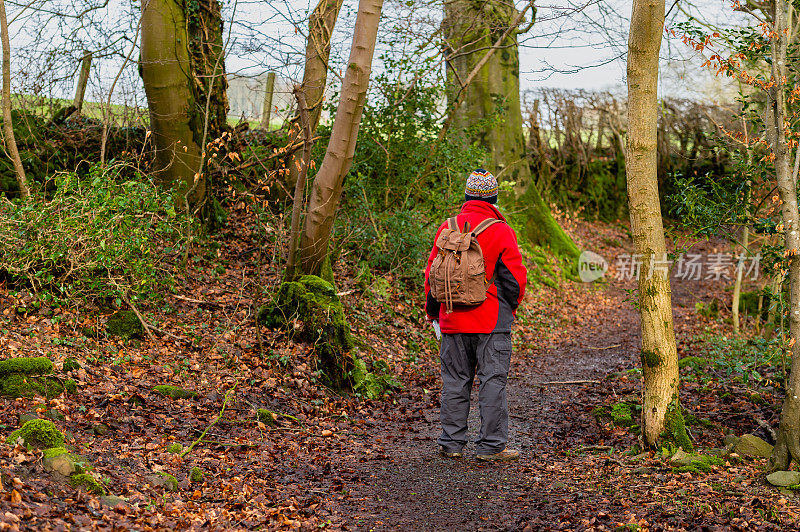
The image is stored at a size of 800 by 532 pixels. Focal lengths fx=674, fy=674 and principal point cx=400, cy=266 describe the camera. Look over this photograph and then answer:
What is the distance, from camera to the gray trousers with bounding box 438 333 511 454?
530 cm

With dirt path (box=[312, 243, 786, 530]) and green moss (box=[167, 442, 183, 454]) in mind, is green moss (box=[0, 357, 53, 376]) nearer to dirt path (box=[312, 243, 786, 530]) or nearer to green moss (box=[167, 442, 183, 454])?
green moss (box=[167, 442, 183, 454])

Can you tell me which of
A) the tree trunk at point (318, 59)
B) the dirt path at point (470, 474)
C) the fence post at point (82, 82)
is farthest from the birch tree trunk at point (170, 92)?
the dirt path at point (470, 474)

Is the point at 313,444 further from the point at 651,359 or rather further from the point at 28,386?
the point at 651,359

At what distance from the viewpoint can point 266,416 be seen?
19.8 feet

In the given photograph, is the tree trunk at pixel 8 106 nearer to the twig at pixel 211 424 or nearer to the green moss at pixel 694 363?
the twig at pixel 211 424

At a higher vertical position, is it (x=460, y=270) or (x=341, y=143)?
(x=341, y=143)

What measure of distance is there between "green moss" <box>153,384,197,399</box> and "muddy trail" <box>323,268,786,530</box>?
1.54 meters

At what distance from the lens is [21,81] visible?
29.9 ft

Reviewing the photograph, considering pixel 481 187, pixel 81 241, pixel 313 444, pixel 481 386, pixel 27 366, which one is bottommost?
pixel 313 444

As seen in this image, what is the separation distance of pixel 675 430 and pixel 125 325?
5192 mm

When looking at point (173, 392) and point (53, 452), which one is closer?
point (53, 452)

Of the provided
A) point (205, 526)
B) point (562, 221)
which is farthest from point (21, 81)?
point (562, 221)

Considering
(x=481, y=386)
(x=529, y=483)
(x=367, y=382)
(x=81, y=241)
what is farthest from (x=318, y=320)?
(x=529, y=483)

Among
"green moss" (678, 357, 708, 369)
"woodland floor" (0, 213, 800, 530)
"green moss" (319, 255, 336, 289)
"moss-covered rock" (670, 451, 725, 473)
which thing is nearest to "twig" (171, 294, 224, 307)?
"woodland floor" (0, 213, 800, 530)
